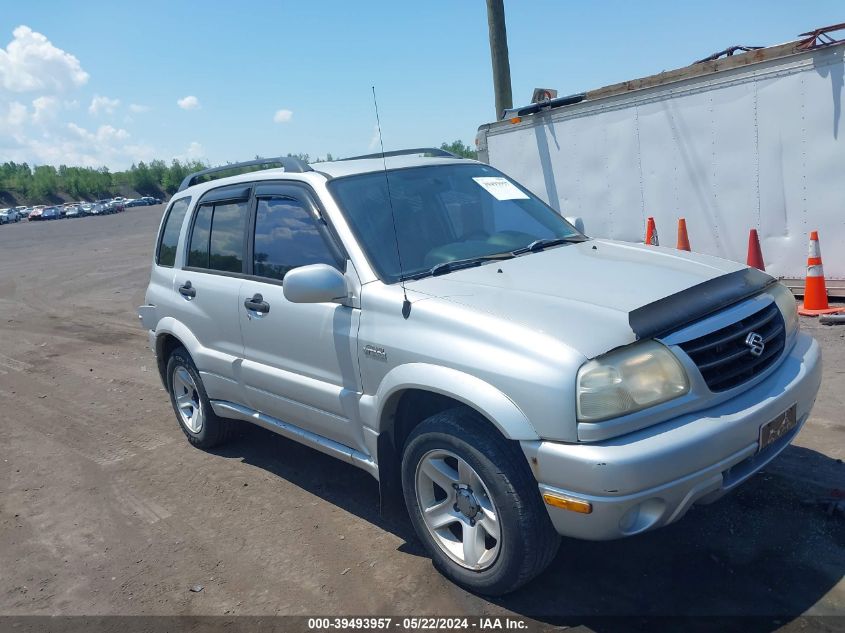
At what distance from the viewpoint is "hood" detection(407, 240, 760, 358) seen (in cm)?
299

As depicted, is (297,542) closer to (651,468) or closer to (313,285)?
(313,285)

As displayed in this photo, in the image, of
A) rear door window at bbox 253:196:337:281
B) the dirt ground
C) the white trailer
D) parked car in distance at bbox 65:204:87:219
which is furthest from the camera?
parked car in distance at bbox 65:204:87:219

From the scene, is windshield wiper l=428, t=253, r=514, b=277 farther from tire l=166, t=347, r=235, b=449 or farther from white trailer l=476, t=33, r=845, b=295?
white trailer l=476, t=33, r=845, b=295

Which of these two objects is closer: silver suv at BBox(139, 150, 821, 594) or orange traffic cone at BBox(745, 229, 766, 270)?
silver suv at BBox(139, 150, 821, 594)

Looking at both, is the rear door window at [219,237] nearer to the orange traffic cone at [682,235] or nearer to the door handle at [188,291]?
the door handle at [188,291]

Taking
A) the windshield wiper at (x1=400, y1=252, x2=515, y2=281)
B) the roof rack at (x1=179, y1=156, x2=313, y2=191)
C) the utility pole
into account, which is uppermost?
the utility pole

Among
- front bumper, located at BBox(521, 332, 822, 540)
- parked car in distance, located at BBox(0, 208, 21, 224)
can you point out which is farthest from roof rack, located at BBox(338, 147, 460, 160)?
parked car in distance, located at BBox(0, 208, 21, 224)

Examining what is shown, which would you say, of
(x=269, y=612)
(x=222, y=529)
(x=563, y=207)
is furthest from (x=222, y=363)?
(x=563, y=207)

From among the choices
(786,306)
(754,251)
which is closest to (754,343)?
(786,306)

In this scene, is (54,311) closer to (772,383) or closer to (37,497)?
(37,497)

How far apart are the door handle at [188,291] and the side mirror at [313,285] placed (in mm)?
1716

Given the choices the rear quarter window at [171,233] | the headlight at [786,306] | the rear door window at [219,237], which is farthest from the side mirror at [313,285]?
the rear quarter window at [171,233]

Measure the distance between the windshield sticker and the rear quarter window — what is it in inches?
89.2

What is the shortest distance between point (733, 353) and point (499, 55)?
30.3 ft
